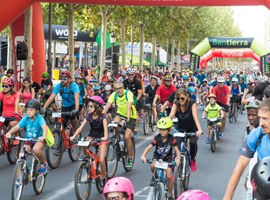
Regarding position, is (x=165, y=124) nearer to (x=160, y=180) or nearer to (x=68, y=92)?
(x=160, y=180)

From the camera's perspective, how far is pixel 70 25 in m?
29.0

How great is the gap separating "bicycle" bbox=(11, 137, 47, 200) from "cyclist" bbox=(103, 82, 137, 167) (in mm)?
2337

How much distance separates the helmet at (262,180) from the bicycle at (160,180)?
16.1 feet

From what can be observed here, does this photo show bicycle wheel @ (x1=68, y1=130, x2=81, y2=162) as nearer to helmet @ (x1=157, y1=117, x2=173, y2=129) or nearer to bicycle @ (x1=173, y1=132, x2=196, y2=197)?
bicycle @ (x1=173, y1=132, x2=196, y2=197)

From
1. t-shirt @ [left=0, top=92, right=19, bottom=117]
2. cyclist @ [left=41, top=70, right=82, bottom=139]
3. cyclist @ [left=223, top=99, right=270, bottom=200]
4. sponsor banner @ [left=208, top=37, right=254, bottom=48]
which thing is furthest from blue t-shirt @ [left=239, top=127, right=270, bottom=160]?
sponsor banner @ [left=208, top=37, right=254, bottom=48]

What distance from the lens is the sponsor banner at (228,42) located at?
48188 mm

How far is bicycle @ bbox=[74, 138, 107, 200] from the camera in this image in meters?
8.66

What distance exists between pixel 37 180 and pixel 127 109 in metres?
2.84

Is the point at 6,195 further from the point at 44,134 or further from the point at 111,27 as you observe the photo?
the point at 111,27

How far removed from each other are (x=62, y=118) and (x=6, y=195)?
3.43 metres

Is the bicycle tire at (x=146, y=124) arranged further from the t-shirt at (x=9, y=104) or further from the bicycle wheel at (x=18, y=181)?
the bicycle wheel at (x=18, y=181)

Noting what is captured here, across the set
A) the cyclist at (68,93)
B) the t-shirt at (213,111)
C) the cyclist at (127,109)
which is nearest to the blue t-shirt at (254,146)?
the cyclist at (127,109)

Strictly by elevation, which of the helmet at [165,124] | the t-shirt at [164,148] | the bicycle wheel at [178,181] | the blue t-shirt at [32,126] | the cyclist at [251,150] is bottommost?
the bicycle wheel at [178,181]

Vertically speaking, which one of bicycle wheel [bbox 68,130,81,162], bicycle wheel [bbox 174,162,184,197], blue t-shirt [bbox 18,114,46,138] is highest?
blue t-shirt [bbox 18,114,46,138]
